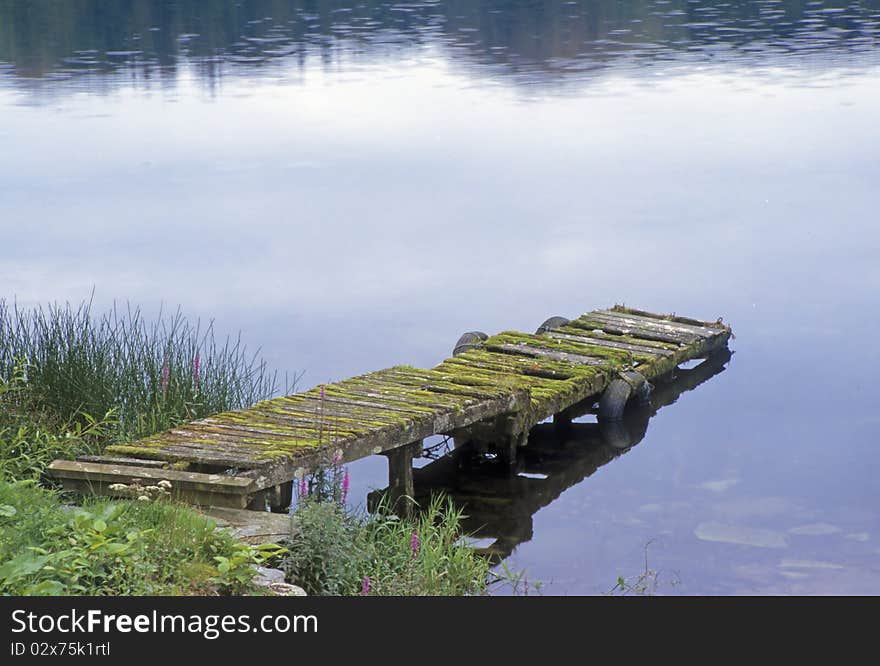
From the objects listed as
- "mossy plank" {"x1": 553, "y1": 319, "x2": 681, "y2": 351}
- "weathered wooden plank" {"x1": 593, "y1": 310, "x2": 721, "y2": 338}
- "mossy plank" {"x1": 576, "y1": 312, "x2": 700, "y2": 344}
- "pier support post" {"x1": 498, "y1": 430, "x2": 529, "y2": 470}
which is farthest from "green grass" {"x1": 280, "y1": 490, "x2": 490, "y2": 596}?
"weathered wooden plank" {"x1": 593, "y1": 310, "x2": 721, "y2": 338}

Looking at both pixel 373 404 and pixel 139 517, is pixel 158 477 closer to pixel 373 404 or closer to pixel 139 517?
pixel 139 517

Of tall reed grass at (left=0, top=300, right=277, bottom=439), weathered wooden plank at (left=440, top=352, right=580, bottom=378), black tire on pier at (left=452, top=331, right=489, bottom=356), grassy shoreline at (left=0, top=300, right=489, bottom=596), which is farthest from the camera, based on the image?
black tire on pier at (left=452, top=331, right=489, bottom=356)

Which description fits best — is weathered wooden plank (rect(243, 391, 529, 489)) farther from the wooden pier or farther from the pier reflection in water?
the pier reflection in water

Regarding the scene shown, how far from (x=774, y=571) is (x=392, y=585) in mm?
3399

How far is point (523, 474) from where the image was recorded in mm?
11219

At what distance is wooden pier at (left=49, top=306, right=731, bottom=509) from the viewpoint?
800cm

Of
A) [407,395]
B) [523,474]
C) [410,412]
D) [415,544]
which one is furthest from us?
[523,474]

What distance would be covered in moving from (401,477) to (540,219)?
1280 cm

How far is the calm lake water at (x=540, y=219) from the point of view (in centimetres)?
1088

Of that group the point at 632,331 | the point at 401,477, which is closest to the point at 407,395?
the point at 401,477

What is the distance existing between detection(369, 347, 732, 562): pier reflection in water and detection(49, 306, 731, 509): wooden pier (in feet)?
0.61

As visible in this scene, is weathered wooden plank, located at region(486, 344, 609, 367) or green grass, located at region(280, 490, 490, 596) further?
weathered wooden plank, located at region(486, 344, 609, 367)

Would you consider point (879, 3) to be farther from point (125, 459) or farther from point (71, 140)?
point (125, 459)

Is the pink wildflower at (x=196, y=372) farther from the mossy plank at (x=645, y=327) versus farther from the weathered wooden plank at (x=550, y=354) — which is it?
the mossy plank at (x=645, y=327)
